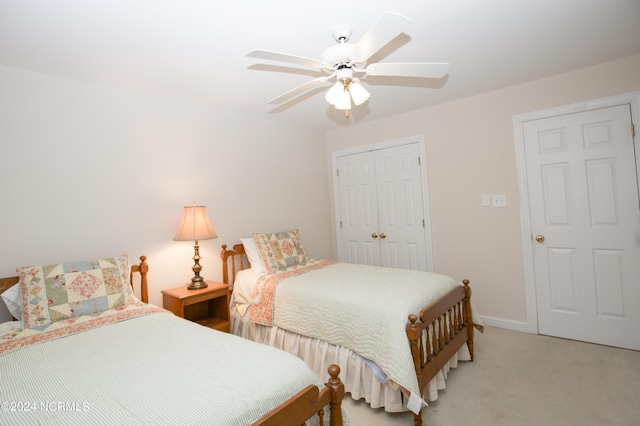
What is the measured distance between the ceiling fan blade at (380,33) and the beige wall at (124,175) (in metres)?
2.07

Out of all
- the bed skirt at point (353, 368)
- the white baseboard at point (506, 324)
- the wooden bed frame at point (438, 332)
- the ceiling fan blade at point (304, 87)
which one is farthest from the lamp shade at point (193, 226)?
the white baseboard at point (506, 324)

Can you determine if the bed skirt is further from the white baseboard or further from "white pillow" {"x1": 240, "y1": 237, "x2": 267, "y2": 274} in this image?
the white baseboard

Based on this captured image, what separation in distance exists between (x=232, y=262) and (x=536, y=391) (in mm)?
2790

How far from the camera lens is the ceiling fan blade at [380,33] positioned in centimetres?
126

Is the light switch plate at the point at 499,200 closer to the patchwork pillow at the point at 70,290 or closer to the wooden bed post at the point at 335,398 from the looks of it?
the wooden bed post at the point at 335,398

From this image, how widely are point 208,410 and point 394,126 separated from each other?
3598 millimetres

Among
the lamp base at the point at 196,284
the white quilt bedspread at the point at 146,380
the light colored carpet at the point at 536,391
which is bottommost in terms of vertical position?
the light colored carpet at the point at 536,391

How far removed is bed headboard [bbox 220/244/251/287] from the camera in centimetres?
323

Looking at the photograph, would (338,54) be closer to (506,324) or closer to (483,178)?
(483,178)

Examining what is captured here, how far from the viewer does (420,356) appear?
6.33 ft

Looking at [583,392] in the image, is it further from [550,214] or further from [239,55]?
[239,55]

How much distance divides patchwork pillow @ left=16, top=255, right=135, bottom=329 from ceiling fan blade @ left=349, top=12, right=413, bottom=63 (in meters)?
2.15

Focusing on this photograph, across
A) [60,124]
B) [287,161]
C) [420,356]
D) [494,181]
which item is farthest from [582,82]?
[60,124]

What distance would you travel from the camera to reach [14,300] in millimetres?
1968
